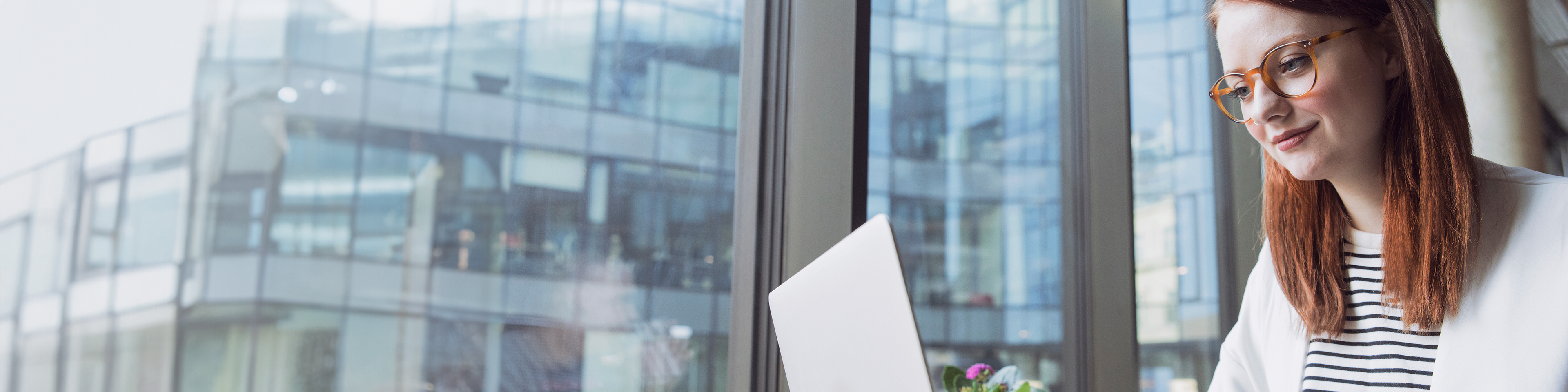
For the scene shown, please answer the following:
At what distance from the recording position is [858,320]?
0.67 m

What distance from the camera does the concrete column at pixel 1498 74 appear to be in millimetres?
2473

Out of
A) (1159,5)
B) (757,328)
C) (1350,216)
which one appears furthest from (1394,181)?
(1159,5)

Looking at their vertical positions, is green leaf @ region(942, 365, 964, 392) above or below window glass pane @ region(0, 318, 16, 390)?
below

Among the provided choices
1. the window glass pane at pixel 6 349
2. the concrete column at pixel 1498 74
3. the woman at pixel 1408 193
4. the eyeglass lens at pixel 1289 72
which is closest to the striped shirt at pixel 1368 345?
the woman at pixel 1408 193

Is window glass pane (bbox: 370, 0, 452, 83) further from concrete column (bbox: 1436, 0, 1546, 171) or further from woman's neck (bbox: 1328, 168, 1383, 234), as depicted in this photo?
concrete column (bbox: 1436, 0, 1546, 171)

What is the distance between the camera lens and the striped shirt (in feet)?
3.20

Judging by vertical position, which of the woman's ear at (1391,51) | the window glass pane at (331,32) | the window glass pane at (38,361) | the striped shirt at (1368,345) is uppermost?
the window glass pane at (331,32)

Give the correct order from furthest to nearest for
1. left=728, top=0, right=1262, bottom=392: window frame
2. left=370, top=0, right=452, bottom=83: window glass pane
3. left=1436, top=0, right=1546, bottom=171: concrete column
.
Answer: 1. left=1436, top=0, right=1546, bottom=171: concrete column
2. left=728, top=0, right=1262, bottom=392: window frame
3. left=370, top=0, right=452, bottom=83: window glass pane

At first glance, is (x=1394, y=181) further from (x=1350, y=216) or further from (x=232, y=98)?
(x=232, y=98)

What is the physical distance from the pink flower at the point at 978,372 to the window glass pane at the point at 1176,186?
48.2 inches

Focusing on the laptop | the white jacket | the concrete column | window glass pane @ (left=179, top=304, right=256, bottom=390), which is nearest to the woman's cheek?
the white jacket

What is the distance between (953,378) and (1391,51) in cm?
87

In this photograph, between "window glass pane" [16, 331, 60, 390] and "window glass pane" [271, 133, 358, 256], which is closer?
"window glass pane" [16, 331, 60, 390]

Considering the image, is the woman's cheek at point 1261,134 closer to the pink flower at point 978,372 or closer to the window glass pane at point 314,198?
the pink flower at point 978,372
